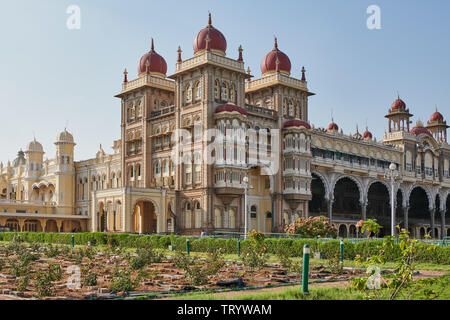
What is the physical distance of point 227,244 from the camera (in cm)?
3044

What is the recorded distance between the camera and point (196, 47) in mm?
50656

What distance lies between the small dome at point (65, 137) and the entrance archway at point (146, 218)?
62.6ft

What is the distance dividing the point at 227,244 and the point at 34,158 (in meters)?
52.4

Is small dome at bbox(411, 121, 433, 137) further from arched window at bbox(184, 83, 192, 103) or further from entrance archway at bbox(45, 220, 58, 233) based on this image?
entrance archway at bbox(45, 220, 58, 233)

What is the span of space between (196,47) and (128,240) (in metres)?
22.1

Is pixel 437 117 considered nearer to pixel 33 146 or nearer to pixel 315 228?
pixel 315 228

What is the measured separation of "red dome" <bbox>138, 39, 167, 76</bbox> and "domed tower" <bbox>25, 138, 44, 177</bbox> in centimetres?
2544

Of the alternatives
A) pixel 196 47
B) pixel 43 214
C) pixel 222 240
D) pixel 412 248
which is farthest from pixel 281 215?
pixel 412 248

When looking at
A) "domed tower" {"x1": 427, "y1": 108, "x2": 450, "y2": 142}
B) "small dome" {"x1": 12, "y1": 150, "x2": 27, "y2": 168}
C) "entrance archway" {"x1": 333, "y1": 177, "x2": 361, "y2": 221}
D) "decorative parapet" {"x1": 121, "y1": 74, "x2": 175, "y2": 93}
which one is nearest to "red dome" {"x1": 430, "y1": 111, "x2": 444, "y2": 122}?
"domed tower" {"x1": 427, "y1": 108, "x2": 450, "y2": 142}

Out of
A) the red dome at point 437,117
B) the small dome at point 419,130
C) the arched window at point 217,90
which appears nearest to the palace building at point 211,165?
the arched window at point 217,90

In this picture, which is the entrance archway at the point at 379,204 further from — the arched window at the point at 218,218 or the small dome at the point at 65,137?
the small dome at the point at 65,137

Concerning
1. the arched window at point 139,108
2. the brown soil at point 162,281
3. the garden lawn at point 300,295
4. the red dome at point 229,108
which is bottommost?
the brown soil at point 162,281

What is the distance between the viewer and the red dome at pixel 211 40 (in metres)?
49.9
